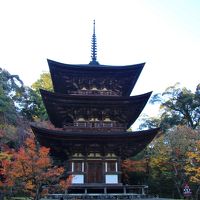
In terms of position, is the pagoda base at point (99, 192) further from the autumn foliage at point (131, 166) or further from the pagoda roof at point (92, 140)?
the autumn foliage at point (131, 166)

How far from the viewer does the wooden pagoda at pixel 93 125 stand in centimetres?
2209

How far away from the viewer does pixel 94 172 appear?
22.6m

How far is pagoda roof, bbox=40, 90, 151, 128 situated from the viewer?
23.0m

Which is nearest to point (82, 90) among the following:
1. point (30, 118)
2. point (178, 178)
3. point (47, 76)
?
point (178, 178)

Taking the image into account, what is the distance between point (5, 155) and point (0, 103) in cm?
1124

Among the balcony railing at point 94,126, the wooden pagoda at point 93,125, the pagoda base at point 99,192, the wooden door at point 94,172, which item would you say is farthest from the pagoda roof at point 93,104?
the pagoda base at point 99,192

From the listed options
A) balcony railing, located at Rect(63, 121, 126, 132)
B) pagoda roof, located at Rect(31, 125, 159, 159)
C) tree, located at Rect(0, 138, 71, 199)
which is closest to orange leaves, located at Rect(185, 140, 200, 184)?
pagoda roof, located at Rect(31, 125, 159, 159)

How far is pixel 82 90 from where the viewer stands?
2594 cm

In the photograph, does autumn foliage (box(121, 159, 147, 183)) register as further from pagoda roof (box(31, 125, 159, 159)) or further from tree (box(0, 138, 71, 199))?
tree (box(0, 138, 71, 199))

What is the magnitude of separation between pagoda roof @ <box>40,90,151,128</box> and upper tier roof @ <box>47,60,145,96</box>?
2.83 meters

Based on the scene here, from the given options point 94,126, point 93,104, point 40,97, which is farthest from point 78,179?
point 40,97

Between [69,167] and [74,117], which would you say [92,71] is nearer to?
[74,117]

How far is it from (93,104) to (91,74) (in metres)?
3.01

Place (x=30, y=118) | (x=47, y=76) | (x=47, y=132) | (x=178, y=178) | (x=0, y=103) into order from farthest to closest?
1. (x=47, y=76)
2. (x=30, y=118)
3. (x=178, y=178)
4. (x=0, y=103)
5. (x=47, y=132)
